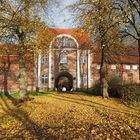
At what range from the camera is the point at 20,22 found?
71.4 feet

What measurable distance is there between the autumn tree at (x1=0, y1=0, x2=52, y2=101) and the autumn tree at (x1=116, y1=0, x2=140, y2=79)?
6.87 m

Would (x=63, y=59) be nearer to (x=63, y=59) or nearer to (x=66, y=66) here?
(x=63, y=59)

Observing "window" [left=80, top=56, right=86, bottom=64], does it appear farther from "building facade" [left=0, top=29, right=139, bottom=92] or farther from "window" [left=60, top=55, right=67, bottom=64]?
"window" [left=60, top=55, right=67, bottom=64]

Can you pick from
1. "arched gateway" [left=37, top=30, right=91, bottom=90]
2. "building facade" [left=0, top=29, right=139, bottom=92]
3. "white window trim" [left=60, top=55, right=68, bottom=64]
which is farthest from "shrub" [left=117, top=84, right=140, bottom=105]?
"white window trim" [left=60, top=55, right=68, bottom=64]

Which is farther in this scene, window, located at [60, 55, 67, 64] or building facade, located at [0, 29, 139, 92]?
window, located at [60, 55, 67, 64]

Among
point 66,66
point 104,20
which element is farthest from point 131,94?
point 66,66

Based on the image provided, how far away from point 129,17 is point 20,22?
324 inches

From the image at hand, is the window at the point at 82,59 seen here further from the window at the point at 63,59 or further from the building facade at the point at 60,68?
the window at the point at 63,59

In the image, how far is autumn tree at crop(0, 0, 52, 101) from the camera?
71.3ft

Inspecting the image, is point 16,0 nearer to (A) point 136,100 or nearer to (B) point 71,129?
(A) point 136,100

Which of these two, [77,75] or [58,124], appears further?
[77,75]

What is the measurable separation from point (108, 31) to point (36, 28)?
6.87m

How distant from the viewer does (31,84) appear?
4856cm

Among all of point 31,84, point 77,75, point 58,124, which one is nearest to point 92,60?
point 77,75
